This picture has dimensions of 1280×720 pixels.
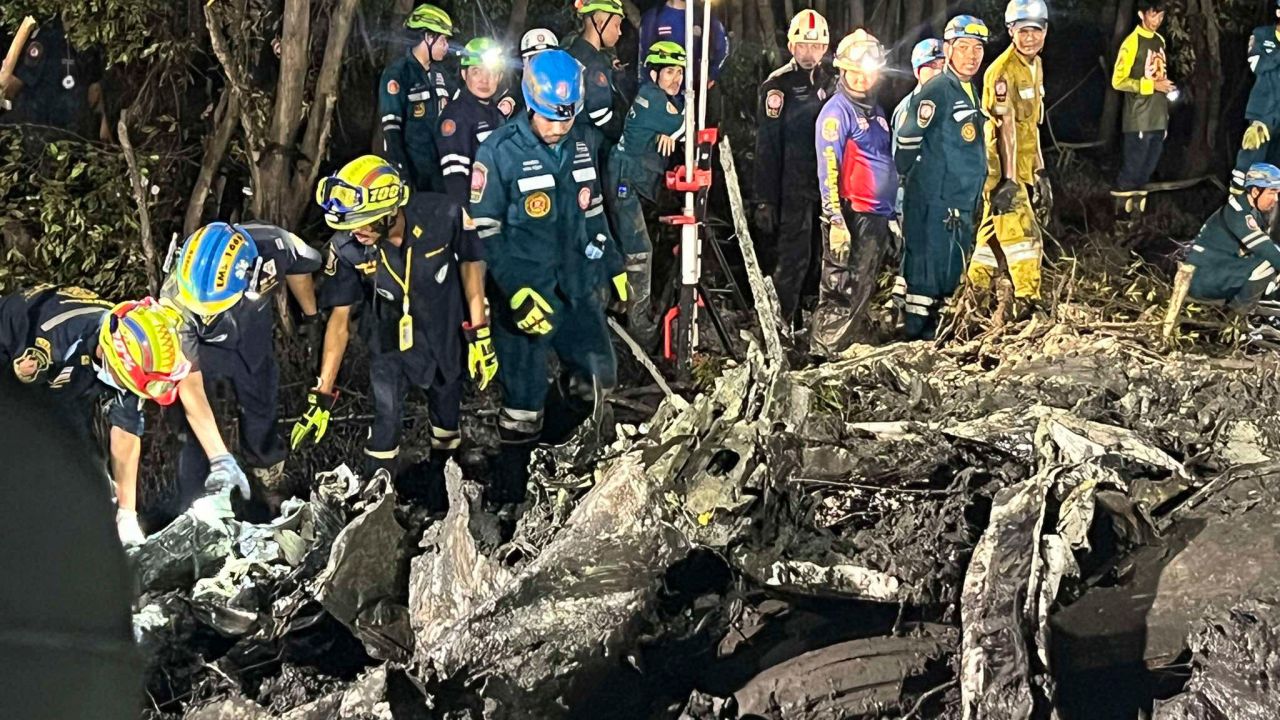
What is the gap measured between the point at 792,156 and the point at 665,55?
59 cm

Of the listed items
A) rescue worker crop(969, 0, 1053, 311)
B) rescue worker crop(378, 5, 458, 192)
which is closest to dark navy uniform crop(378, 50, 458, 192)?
rescue worker crop(378, 5, 458, 192)

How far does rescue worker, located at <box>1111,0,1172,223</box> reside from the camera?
4242 mm

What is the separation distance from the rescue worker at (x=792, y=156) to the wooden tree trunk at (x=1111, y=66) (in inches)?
42.6

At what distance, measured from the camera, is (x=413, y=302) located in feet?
11.2

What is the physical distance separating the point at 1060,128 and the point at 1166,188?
1.51ft

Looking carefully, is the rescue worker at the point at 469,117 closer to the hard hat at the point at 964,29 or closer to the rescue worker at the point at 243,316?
the rescue worker at the point at 243,316

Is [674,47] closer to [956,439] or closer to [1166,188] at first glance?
[956,439]

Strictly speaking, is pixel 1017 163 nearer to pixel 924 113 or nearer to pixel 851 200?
pixel 924 113

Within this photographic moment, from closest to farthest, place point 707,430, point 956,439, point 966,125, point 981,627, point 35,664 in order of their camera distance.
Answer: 1. point 35,664
2. point 981,627
3. point 707,430
4. point 956,439
5. point 966,125

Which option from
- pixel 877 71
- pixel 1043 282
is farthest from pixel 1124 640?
pixel 877 71

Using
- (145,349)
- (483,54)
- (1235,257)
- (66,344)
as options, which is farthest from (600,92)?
(1235,257)

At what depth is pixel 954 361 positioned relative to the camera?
13.7 feet

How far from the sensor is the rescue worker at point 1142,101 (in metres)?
4.24

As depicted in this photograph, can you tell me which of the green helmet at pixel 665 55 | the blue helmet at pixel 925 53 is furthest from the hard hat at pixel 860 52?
the green helmet at pixel 665 55
